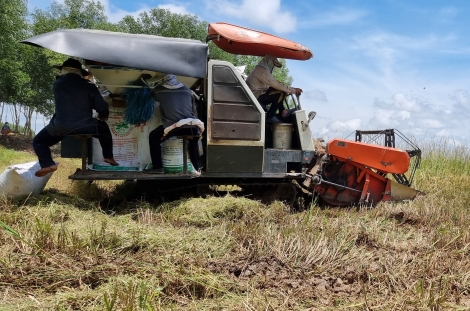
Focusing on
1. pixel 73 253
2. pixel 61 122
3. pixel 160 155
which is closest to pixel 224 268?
pixel 73 253

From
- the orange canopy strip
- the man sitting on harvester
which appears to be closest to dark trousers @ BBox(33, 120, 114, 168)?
the orange canopy strip

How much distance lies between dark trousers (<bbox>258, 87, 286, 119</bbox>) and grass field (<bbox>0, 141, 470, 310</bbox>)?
5.43ft

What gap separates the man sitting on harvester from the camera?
6.19 meters

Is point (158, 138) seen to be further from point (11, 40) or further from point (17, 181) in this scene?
point (11, 40)

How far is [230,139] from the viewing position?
18.7 feet

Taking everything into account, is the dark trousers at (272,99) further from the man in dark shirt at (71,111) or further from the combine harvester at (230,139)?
the man in dark shirt at (71,111)

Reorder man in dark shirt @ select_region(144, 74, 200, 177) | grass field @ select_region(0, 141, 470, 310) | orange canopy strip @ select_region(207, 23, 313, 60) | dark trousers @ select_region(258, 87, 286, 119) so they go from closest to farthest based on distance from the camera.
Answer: grass field @ select_region(0, 141, 470, 310)
man in dark shirt @ select_region(144, 74, 200, 177)
orange canopy strip @ select_region(207, 23, 313, 60)
dark trousers @ select_region(258, 87, 286, 119)

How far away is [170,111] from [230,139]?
0.92 metres

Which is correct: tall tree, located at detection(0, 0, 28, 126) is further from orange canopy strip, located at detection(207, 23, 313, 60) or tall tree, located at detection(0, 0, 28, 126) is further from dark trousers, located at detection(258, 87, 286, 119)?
dark trousers, located at detection(258, 87, 286, 119)

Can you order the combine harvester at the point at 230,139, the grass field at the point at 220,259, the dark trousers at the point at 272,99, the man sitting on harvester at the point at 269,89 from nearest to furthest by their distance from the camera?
the grass field at the point at 220,259 → the combine harvester at the point at 230,139 → the man sitting on harvester at the point at 269,89 → the dark trousers at the point at 272,99

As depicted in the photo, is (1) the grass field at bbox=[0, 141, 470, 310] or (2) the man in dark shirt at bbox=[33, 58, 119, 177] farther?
(2) the man in dark shirt at bbox=[33, 58, 119, 177]

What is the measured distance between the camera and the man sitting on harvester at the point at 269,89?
6.19 metres

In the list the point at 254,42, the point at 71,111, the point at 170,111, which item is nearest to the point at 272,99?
the point at 254,42

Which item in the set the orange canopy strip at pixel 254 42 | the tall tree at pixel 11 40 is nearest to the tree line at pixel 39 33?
the tall tree at pixel 11 40
